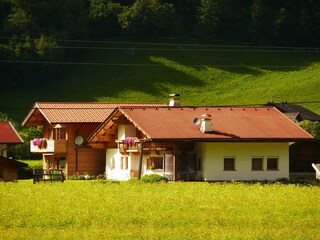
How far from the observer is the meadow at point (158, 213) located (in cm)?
3475

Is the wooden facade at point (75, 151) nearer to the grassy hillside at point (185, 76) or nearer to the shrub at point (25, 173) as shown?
the shrub at point (25, 173)

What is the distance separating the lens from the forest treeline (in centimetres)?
12656

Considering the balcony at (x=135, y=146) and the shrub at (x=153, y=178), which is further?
the balcony at (x=135, y=146)

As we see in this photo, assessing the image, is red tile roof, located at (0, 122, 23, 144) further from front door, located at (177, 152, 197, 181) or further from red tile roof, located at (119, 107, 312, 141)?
front door, located at (177, 152, 197, 181)

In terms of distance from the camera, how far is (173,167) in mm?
63812

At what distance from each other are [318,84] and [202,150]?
5690cm

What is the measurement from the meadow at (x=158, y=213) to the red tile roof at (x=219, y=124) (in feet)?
31.7

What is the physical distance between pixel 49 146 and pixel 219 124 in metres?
19.4

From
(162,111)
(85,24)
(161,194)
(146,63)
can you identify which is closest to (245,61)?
(146,63)

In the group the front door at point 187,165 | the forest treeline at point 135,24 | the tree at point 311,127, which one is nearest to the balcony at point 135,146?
the front door at point 187,165

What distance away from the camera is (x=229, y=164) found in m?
64.4

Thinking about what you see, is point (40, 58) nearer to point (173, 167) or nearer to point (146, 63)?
point (146, 63)

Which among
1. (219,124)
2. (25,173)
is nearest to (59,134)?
(25,173)

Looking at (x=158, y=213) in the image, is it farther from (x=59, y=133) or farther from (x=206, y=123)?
(x=59, y=133)
